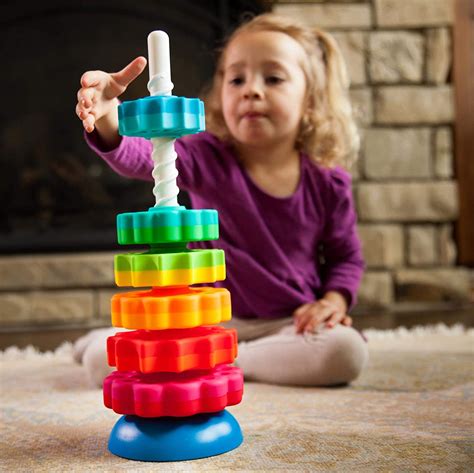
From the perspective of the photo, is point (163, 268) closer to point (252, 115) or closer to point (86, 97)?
point (86, 97)

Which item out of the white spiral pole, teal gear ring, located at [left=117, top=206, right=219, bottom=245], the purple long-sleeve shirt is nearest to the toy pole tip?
the white spiral pole

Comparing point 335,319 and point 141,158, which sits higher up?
point 141,158

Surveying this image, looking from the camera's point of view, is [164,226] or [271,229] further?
[271,229]

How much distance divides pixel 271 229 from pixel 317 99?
0.29m

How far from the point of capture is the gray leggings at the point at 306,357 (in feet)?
3.87

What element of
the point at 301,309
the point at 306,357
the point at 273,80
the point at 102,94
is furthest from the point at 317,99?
the point at 102,94

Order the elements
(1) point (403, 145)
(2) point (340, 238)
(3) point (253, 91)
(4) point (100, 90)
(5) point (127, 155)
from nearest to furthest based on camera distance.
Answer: (4) point (100, 90) → (5) point (127, 155) → (3) point (253, 91) → (2) point (340, 238) → (1) point (403, 145)

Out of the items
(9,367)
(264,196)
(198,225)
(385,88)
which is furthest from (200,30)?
(198,225)


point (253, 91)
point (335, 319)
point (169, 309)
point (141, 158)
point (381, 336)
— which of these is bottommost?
point (381, 336)

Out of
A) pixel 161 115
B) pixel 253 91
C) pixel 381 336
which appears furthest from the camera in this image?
pixel 381 336

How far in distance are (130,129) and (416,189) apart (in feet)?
5.31

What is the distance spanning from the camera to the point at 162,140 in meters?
0.80

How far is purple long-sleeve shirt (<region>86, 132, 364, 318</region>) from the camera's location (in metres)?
1.32

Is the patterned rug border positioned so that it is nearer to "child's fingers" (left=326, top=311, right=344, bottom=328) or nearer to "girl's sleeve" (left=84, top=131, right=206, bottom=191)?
"child's fingers" (left=326, top=311, right=344, bottom=328)
